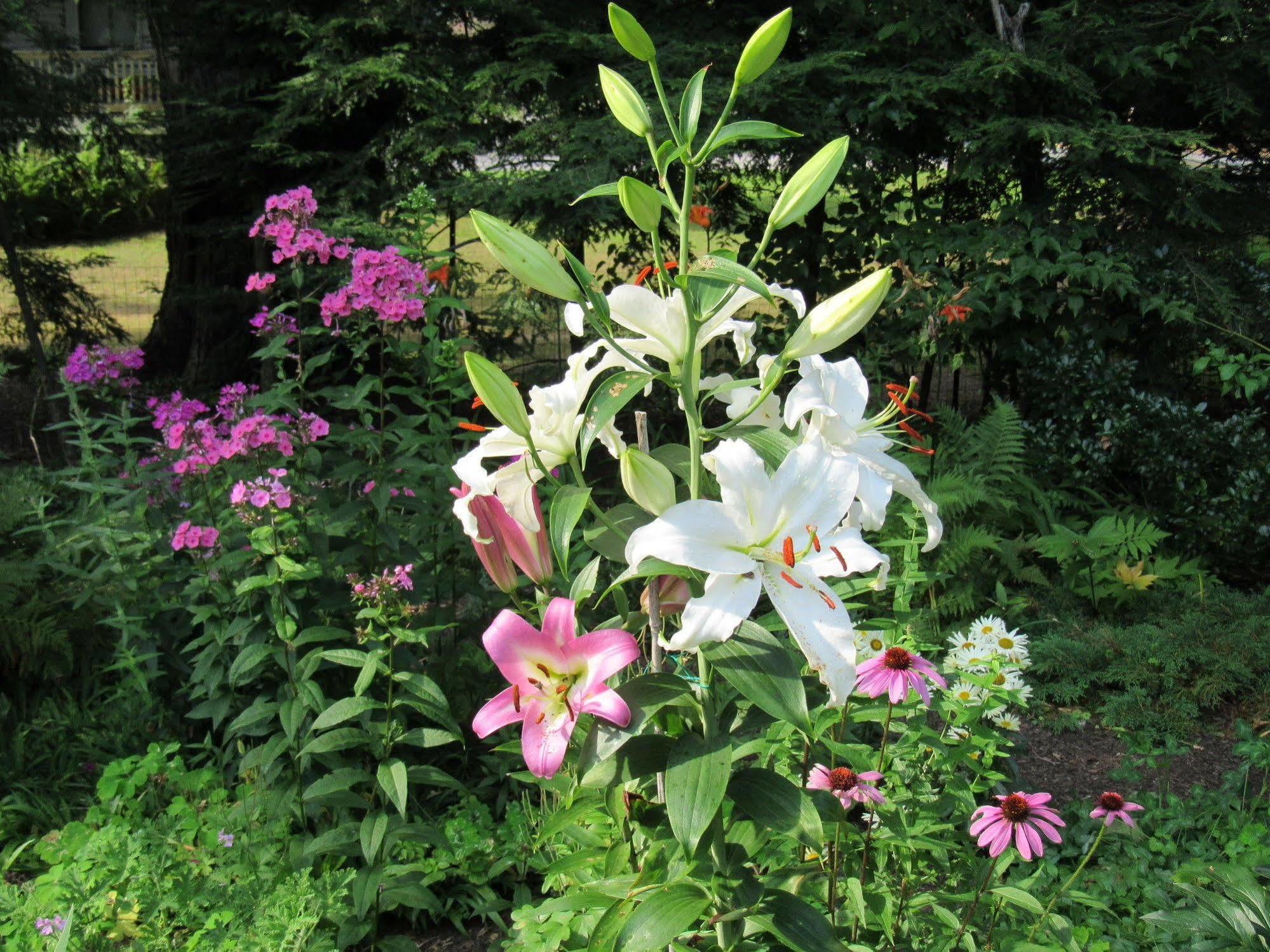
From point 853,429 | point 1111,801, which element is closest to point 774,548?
point 853,429

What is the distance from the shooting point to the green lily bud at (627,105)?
3.97 ft

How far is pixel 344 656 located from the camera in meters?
2.24

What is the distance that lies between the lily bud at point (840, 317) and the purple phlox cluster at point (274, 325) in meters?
1.83

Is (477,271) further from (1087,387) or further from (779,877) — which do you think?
Answer: (779,877)

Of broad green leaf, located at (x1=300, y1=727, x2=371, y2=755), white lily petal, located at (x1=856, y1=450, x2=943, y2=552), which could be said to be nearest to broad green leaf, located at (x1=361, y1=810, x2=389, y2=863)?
broad green leaf, located at (x1=300, y1=727, x2=371, y2=755)

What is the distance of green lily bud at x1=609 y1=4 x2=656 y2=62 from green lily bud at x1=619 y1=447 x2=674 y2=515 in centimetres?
43

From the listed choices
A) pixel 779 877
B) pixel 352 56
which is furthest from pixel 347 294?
pixel 352 56

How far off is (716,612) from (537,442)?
0.33 meters

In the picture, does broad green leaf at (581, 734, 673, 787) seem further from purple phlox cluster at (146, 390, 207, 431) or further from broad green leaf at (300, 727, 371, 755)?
purple phlox cluster at (146, 390, 207, 431)

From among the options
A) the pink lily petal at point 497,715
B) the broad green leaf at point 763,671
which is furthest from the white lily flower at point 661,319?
the pink lily petal at point 497,715

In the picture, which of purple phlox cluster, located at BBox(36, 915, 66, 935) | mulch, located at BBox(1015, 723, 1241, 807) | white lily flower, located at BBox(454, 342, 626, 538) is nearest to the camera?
white lily flower, located at BBox(454, 342, 626, 538)

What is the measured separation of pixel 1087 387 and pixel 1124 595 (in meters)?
0.98

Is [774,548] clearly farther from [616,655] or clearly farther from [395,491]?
[395,491]

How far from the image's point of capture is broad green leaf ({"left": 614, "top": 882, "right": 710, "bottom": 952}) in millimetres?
1243
